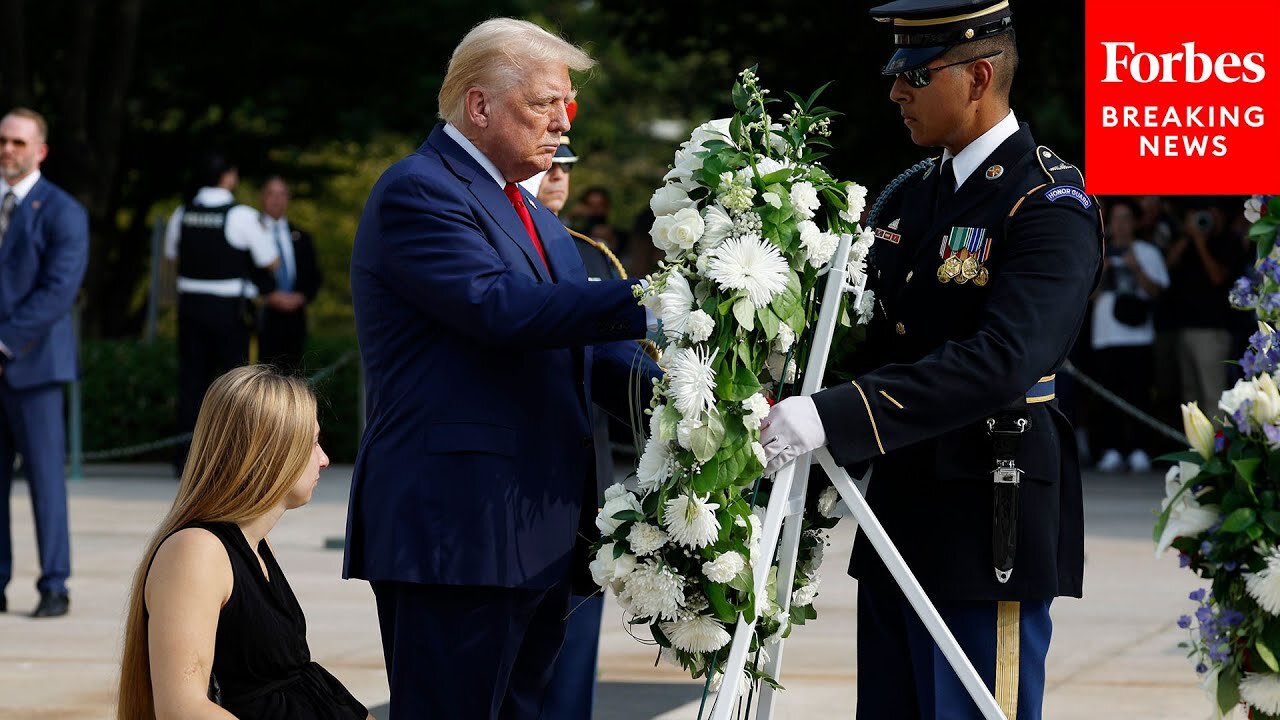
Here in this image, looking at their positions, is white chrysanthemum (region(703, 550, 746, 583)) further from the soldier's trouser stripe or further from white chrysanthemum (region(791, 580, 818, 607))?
the soldier's trouser stripe

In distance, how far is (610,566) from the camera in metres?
3.52

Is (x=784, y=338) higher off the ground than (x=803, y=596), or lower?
higher

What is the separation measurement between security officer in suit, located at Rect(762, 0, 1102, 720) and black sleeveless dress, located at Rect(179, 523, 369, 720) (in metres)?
1.02

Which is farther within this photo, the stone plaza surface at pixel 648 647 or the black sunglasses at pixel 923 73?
the stone plaza surface at pixel 648 647

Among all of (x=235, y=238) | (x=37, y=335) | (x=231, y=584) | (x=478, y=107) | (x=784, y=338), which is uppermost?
(x=235, y=238)

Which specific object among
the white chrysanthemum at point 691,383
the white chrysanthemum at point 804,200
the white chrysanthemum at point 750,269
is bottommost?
the white chrysanthemum at point 691,383

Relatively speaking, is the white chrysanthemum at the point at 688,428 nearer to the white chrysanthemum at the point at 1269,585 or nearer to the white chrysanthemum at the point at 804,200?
the white chrysanthemum at the point at 804,200

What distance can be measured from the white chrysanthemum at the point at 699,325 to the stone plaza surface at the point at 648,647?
244 centimetres

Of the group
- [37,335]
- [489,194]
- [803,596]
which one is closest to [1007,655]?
[803,596]

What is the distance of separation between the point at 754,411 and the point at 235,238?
10.2 meters

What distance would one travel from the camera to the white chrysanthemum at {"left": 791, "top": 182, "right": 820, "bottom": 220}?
3.50 meters

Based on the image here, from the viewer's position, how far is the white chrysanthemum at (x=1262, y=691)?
11.6 feet

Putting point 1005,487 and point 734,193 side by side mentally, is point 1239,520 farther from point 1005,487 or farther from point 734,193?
point 734,193

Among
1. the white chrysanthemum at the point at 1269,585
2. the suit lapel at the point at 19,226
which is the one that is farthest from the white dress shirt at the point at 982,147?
the suit lapel at the point at 19,226
